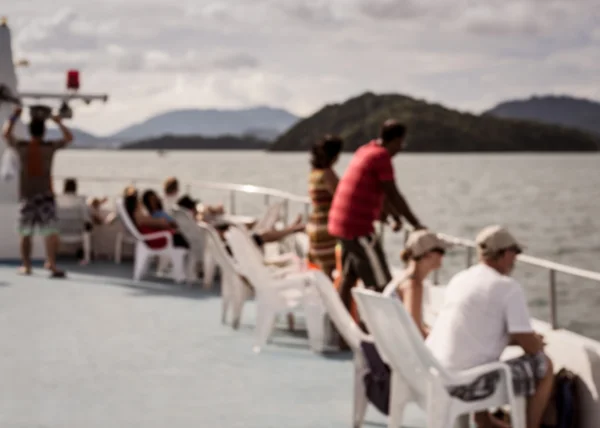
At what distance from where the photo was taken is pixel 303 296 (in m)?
7.33

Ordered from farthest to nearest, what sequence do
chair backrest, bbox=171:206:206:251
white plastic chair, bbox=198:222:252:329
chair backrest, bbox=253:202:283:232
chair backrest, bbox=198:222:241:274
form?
chair backrest, bbox=171:206:206:251 → chair backrest, bbox=253:202:283:232 → chair backrest, bbox=198:222:241:274 → white plastic chair, bbox=198:222:252:329

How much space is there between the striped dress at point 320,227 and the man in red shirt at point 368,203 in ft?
1.70

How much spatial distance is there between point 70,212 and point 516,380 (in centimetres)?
844

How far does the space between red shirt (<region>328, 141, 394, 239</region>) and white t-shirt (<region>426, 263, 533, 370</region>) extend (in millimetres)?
2141

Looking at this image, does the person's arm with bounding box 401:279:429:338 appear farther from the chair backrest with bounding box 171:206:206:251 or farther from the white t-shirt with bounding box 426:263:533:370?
the chair backrest with bounding box 171:206:206:251

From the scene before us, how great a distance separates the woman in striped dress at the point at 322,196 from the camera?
730 cm

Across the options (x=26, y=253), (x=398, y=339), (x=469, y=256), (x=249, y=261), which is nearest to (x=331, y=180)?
(x=249, y=261)

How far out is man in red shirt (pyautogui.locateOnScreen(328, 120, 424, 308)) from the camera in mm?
6594

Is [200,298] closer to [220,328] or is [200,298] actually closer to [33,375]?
[220,328]

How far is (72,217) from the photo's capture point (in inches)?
482

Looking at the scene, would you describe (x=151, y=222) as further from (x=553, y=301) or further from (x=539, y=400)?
(x=539, y=400)

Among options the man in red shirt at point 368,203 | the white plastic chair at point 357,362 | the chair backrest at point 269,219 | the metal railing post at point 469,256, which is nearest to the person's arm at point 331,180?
the man in red shirt at point 368,203

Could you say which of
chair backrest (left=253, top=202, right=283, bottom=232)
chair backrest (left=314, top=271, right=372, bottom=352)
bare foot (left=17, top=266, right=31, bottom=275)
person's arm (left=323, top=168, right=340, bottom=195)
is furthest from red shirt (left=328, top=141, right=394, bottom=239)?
bare foot (left=17, top=266, right=31, bottom=275)

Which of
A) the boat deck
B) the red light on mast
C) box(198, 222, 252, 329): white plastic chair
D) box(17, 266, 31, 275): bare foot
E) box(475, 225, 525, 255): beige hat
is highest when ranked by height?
the red light on mast
